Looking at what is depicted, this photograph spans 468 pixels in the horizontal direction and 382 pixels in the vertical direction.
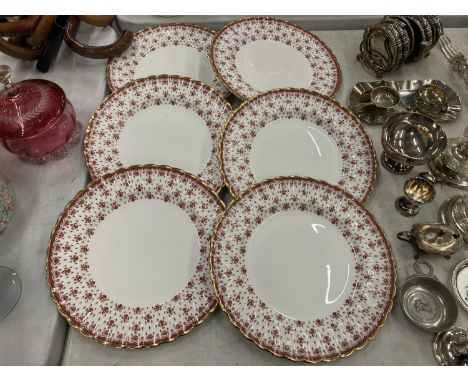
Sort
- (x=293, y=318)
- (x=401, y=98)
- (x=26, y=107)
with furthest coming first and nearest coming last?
Answer: (x=401, y=98), (x=26, y=107), (x=293, y=318)

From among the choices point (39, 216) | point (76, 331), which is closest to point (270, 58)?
point (39, 216)

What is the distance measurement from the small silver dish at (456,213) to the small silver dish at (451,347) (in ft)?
0.68

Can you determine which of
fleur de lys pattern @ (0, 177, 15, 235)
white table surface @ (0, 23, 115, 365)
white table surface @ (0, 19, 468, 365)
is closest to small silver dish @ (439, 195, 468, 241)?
white table surface @ (0, 19, 468, 365)

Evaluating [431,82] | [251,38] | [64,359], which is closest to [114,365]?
[64,359]

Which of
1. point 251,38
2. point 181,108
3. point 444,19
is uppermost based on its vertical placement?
point 444,19

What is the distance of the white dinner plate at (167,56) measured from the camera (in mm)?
969

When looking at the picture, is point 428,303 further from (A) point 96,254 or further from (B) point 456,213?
(A) point 96,254

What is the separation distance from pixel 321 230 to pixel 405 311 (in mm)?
218

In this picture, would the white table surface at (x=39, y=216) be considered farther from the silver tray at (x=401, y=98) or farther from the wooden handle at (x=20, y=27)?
the silver tray at (x=401, y=98)

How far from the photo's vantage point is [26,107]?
76cm

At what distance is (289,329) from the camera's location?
2.11 feet

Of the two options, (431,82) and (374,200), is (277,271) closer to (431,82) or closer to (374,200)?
(374,200)

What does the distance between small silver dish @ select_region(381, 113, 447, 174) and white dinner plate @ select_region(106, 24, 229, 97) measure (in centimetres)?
44

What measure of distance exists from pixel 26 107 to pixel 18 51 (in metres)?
0.24
